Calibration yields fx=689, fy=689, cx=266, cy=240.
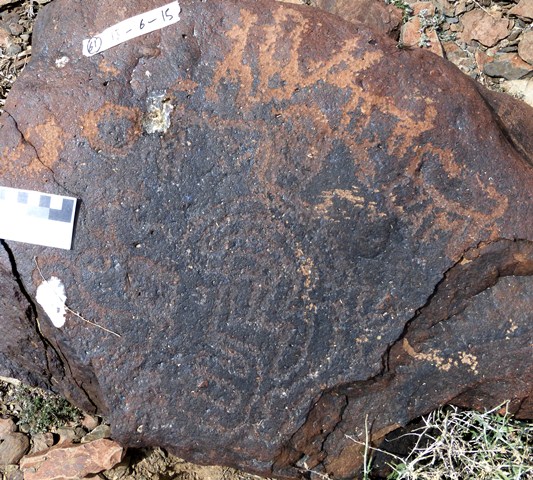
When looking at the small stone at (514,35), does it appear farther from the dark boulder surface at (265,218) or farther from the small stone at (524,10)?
the dark boulder surface at (265,218)

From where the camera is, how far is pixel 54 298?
220cm

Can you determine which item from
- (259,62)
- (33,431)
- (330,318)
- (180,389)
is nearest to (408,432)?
(330,318)

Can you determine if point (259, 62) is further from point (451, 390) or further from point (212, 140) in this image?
point (451, 390)

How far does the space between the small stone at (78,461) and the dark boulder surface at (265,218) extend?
477mm

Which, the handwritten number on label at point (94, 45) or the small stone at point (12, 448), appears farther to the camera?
the small stone at point (12, 448)

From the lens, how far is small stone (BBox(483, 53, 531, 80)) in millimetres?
3152

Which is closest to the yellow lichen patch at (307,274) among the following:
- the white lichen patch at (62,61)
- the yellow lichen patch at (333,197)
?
the yellow lichen patch at (333,197)

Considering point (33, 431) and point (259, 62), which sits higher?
point (259, 62)

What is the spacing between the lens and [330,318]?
2.18 m

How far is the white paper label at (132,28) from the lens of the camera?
2238mm

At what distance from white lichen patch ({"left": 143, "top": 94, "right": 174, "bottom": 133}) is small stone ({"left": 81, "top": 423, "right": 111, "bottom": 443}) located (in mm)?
1293

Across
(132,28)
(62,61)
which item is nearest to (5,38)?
(62,61)

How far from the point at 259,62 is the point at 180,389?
1.07 metres

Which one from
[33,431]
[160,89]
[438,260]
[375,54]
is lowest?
[33,431]
